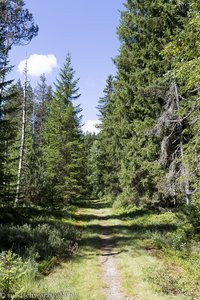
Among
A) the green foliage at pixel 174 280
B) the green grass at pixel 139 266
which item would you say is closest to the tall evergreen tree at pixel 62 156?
the green grass at pixel 139 266

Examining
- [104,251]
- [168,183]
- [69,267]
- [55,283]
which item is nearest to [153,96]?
[168,183]

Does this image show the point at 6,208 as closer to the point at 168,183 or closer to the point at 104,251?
the point at 104,251

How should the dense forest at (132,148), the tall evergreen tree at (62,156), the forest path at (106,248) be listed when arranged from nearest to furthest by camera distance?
1. the forest path at (106,248)
2. the dense forest at (132,148)
3. the tall evergreen tree at (62,156)

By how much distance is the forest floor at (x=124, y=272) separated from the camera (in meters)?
8.27

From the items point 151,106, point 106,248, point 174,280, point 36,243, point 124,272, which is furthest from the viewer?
point 151,106

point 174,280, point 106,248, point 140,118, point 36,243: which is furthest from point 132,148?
point 174,280

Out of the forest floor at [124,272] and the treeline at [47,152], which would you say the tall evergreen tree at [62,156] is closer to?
A: the treeline at [47,152]

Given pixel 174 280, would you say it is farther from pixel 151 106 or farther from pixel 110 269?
pixel 151 106

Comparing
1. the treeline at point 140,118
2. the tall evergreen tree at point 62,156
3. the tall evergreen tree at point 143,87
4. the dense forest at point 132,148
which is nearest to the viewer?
the dense forest at point 132,148

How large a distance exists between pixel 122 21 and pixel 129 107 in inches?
289

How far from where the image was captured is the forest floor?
27.1 feet

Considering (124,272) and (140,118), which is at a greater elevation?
(140,118)

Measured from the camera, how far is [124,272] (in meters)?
10.2

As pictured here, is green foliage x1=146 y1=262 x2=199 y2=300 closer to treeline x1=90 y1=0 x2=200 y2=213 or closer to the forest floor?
the forest floor
